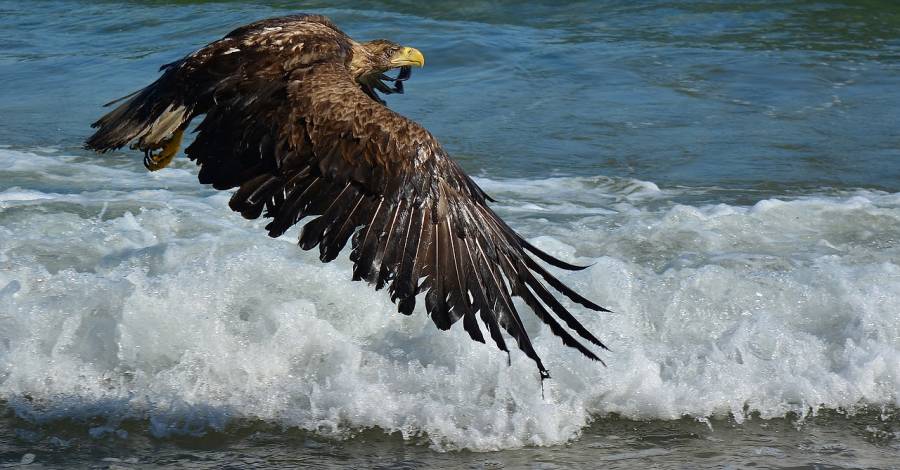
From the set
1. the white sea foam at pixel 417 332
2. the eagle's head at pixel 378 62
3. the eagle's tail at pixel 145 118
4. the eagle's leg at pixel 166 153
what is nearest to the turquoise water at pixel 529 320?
the white sea foam at pixel 417 332

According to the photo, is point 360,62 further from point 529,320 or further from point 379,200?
point 379,200

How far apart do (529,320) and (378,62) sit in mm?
1298

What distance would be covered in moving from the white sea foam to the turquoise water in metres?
0.01

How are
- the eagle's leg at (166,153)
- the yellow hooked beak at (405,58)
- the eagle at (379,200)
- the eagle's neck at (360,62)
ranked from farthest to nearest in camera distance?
the yellow hooked beak at (405,58)
the eagle's neck at (360,62)
the eagle's leg at (166,153)
the eagle at (379,200)

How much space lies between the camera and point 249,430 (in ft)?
14.8

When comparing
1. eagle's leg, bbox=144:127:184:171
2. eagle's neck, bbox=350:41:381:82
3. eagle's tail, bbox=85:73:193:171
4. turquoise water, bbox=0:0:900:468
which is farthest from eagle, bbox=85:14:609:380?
eagle's neck, bbox=350:41:381:82

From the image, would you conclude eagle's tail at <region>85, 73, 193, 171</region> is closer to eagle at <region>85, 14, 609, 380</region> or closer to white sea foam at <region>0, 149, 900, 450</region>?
eagle at <region>85, 14, 609, 380</region>

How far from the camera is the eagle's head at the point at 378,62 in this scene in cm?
527

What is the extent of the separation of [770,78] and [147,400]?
7.27 meters

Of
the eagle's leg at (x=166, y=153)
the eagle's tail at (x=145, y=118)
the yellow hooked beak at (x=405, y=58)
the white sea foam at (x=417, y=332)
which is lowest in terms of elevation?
the white sea foam at (x=417, y=332)

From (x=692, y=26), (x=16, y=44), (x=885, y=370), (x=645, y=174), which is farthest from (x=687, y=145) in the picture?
(x=16, y=44)

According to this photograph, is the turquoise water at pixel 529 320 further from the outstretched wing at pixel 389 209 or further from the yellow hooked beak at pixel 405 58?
the yellow hooked beak at pixel 405 58

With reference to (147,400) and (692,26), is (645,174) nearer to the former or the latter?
(147,400)

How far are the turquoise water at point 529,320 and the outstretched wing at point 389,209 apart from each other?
678 millimetres
